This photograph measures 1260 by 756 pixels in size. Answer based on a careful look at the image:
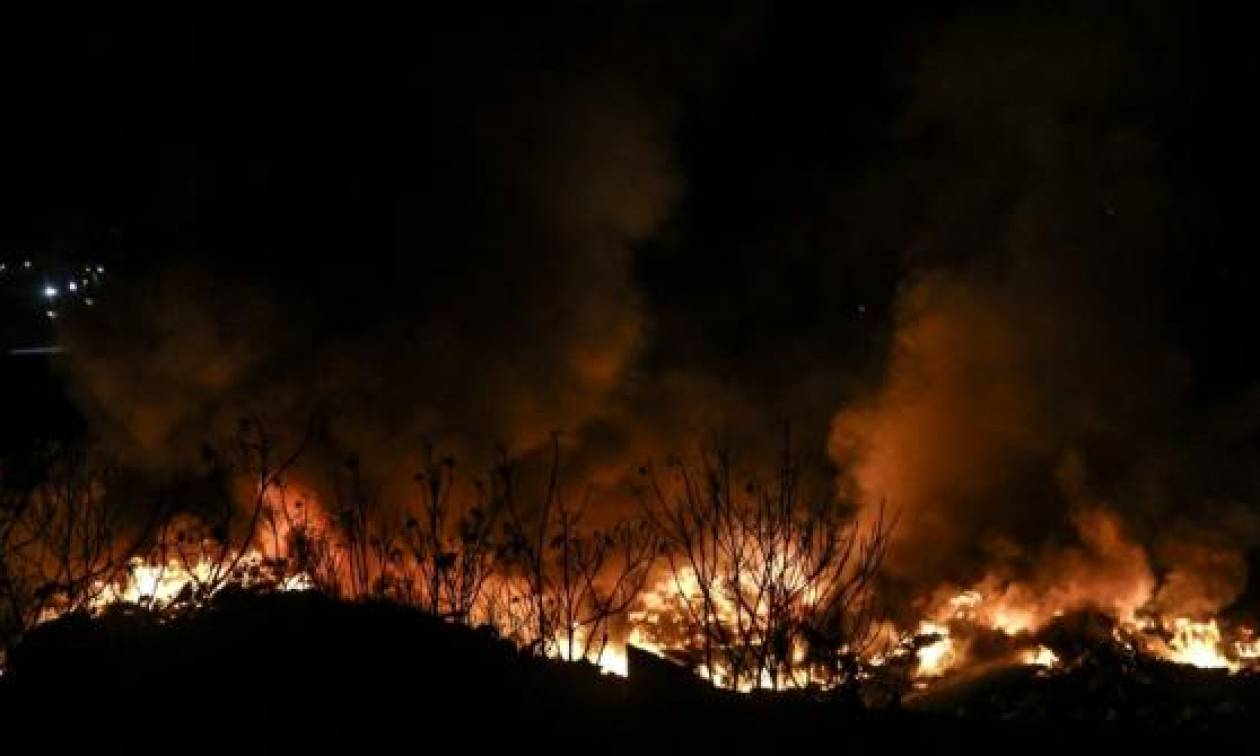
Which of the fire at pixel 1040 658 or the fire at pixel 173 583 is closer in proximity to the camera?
the fire at pixel 173 583

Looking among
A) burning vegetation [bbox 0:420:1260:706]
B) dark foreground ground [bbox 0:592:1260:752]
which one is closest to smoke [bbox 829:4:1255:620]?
burning vegetation [bbox 0:420:1260:706]

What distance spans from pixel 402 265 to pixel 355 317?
1474 mm

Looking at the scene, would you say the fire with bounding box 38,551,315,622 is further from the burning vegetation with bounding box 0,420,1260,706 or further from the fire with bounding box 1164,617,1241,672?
the fire with bounding box 1164,617,1241,672

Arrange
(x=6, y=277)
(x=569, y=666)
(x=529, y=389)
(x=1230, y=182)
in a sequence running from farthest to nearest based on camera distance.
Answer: (x=6, y=277)
(x=529, y=389)
(x=1230, y=182)
(x=569, y=666)

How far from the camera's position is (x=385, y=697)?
832 cm

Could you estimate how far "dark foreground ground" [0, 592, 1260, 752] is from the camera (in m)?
7.83

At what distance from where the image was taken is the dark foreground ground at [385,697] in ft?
25.7

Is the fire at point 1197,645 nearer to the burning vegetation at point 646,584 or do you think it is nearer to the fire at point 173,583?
the burning vegetation at point 646,584

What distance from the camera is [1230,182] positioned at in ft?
65.2

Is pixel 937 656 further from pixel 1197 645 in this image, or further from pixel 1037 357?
pixel 1037 357

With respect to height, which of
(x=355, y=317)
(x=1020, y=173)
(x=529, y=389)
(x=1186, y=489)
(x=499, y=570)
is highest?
(x=1020, y=173)

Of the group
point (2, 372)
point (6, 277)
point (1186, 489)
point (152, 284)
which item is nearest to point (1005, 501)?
point (1186, 489)

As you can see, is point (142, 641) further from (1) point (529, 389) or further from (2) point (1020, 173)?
(2) point (1020, 173)

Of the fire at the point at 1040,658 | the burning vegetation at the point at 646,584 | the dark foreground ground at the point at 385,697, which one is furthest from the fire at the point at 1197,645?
the dark foreground ground at the point at 385,697
